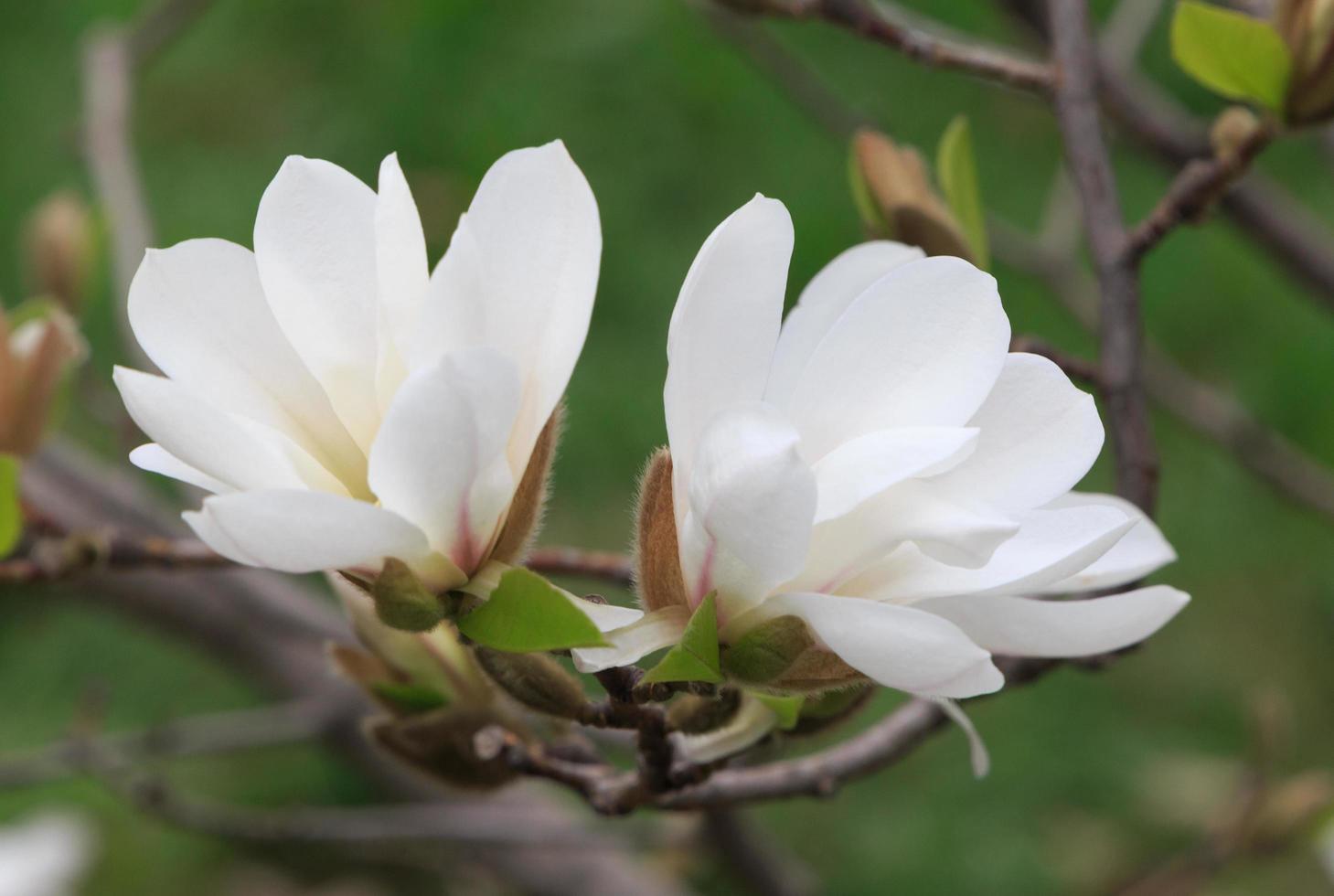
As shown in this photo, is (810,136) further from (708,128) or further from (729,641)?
(729,641)

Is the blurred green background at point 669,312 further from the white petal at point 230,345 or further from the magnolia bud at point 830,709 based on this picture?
the white petal at point 230,345

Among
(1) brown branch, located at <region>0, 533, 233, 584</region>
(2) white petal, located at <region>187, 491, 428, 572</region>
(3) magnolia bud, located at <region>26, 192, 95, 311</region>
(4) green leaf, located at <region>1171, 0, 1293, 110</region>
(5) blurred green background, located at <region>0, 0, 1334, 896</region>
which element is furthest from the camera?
(5) blurred green background, located at <region>0, 0, 1334, 896</region>

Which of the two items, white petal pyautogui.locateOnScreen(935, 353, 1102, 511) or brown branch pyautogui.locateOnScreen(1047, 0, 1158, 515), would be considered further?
brown branch pyautogui.locateOnScreen(1047, 0, 1158, 515)

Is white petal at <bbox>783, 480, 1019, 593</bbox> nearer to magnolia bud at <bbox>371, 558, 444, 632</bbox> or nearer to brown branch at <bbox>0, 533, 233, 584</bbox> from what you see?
magnolia bud at <bbox>371, 558, 444, 632</bbox>

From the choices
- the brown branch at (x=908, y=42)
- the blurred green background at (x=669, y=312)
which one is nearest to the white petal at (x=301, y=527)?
the brown branch at (x=908, y=42)

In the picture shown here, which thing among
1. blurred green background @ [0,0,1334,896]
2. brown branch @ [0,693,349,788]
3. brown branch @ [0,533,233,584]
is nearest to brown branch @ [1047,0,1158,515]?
brown branch @ [0,533,233,584]

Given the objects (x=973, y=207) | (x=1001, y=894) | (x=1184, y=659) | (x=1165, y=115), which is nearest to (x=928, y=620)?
(x=973, y=207)

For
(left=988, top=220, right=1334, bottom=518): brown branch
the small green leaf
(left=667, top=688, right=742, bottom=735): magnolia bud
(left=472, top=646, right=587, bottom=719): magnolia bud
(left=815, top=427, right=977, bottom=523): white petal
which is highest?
(left=815, top=427, right=977, bottom=523): white petal
